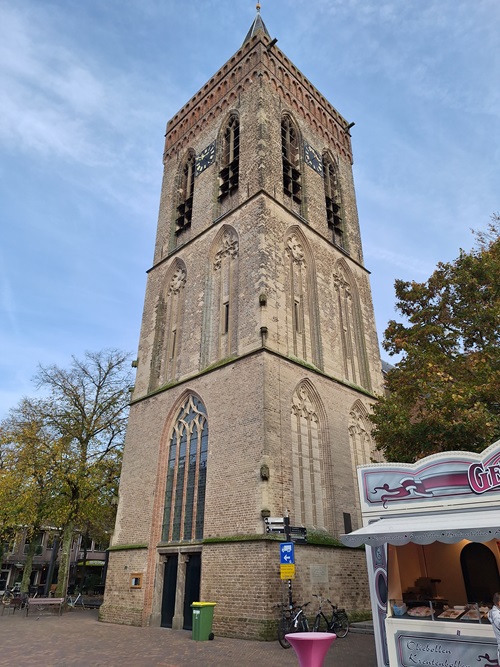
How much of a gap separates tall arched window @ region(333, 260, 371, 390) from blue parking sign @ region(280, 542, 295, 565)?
952cm

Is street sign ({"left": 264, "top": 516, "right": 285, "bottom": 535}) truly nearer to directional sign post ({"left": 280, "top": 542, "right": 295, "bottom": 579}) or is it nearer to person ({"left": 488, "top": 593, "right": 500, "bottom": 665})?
directional sign post ({"left": 280, "top": 542, "right": 295, "bottom": 579})

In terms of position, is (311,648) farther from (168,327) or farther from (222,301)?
(168,327)

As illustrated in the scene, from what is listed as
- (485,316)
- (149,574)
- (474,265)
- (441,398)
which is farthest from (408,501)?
(149,574)

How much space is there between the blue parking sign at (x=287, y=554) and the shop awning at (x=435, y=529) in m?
4.31

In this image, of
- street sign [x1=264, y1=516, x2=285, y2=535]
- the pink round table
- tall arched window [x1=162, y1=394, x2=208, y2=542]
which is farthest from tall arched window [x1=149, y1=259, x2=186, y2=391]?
the pink round table

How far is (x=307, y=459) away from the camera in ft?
52.1

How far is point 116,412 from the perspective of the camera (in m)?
25.2

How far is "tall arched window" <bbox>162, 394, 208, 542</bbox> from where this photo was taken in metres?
15.8

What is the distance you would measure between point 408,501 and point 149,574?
11.4 meters

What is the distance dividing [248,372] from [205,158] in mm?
14425

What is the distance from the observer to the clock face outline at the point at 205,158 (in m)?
24.3

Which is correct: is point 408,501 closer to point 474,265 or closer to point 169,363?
point 474,265

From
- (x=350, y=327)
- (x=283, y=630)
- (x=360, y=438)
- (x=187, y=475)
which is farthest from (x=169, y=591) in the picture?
(x=350, y=327)

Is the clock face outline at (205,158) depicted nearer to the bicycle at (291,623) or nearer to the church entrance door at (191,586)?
the church entrance door at (191,586)
